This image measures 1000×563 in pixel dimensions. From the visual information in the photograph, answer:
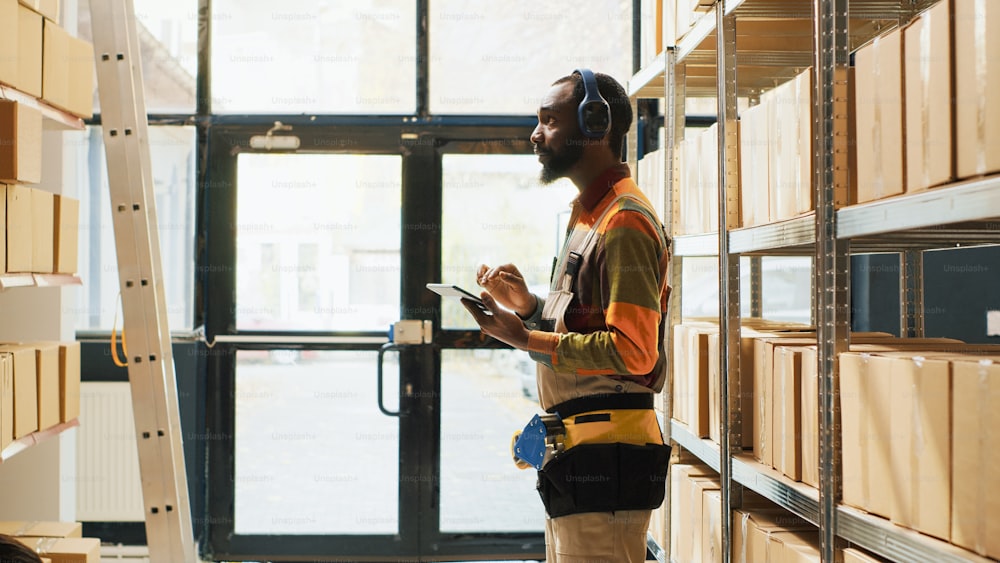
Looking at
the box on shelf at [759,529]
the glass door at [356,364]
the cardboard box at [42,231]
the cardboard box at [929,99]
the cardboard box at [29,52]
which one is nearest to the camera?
the cardboard box at [929,99]

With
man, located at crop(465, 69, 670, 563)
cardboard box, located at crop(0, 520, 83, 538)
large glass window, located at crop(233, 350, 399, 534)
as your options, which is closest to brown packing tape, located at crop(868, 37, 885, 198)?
man, located at crop(465, 69, 670, 563)

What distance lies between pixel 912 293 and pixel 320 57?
2.66m

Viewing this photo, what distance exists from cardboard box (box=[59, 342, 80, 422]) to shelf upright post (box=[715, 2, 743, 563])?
204 centimetres

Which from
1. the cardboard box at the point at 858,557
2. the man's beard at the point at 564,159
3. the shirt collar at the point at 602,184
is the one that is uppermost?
the man's beard at the point at 564,159

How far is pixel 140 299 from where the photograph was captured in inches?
83.9

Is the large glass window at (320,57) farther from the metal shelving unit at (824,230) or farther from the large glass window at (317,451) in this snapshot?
the metal shelving unit at (824,230)

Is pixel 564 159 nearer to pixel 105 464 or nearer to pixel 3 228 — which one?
pixel 3 228

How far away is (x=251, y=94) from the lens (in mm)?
3744

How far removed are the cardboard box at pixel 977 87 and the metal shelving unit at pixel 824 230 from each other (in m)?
0.06

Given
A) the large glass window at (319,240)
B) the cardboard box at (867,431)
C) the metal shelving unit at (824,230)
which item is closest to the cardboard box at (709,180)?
the metal shelving unit at (824,230)

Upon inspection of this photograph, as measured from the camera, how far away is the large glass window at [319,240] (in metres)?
3.76

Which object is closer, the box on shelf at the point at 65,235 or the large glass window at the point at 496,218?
the box on shelf at the point at 65,235

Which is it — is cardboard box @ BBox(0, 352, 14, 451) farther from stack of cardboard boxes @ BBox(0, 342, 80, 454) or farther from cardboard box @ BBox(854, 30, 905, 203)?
cardboard box @ BBox(854, 30, 905, 203)

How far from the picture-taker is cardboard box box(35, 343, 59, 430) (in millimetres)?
2482
